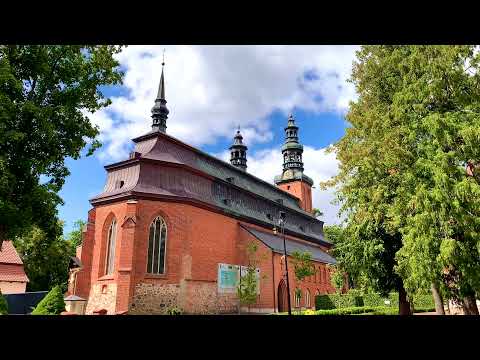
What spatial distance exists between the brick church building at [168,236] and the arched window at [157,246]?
0.07m

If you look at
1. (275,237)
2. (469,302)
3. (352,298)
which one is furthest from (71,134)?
(352,298)

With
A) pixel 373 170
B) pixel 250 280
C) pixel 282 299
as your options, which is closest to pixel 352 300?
pixel 282 299

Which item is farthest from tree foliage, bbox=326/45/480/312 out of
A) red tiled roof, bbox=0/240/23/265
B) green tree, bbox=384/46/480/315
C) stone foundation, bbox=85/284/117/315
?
red tiled roof, bbox=0/240/23/265

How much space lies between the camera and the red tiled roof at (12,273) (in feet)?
101

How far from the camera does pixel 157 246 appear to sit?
26.7 m

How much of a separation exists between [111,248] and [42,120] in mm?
14415

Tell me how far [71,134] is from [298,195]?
39113 mm

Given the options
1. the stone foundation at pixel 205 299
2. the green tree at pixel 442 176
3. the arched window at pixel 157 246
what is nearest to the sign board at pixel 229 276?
the stone foundation at pixel 205 299

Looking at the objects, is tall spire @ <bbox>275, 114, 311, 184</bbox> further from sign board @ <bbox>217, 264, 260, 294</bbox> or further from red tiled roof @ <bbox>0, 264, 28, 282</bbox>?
red tiled roof @ <bbox>0, 264, 28, 282</bbox>

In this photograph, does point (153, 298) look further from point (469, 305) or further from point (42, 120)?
point (469, 305)

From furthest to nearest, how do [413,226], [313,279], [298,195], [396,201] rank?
1. [298,195]
2. [313,279]
3. [396,201]
4. [413,226]

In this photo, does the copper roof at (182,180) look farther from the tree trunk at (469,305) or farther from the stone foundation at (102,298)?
the tree trunk at (469,305)
